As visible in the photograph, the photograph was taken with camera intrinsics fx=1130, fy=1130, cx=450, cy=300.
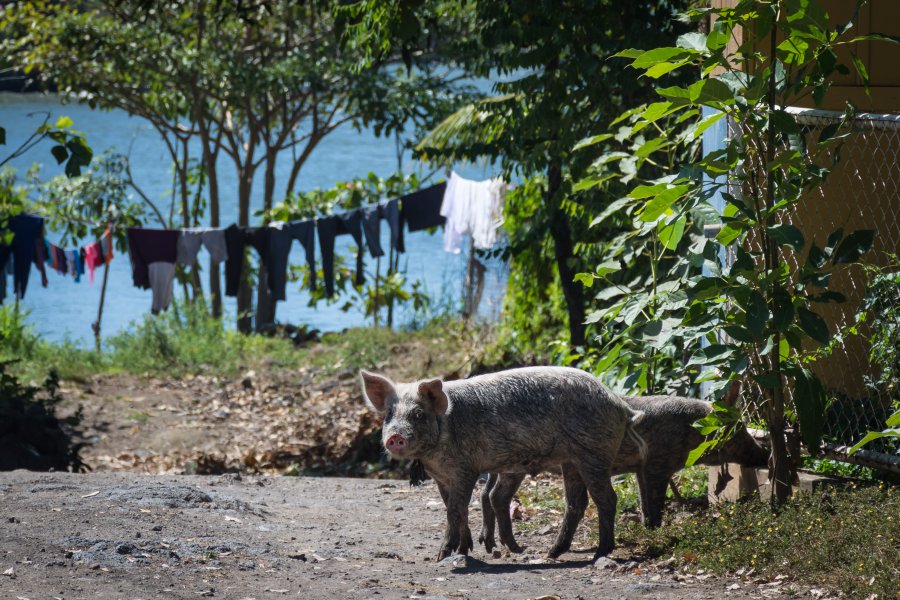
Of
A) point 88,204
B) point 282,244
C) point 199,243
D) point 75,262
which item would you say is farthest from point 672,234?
point 88,204

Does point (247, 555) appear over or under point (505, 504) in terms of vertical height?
under

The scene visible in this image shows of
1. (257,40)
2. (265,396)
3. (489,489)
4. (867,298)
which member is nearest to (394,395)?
(489,489)

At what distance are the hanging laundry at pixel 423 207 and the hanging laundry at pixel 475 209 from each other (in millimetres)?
270

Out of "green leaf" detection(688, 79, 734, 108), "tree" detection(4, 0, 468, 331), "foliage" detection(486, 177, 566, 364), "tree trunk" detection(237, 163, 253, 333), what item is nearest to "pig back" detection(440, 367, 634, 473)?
"green leaf" detection(688, 79, 734, 108)

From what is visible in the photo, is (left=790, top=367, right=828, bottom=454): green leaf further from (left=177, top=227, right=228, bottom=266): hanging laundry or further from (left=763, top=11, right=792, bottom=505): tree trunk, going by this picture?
(left=177, top=227, right=228, bottom=266): hanging laundry

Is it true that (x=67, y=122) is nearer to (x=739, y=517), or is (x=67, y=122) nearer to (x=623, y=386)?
(x=623, y=386)

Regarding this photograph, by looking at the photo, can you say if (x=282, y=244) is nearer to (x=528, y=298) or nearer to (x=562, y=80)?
(x=528, y=298)

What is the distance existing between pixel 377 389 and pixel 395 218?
31.6ft

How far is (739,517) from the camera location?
241 inches

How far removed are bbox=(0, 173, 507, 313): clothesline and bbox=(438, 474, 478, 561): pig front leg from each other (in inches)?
345

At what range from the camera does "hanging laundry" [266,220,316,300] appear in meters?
14.8

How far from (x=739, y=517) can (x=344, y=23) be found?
20.0 feet

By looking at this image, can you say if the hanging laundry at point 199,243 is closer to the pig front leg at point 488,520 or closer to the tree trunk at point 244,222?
the tree trunk at point 244,222

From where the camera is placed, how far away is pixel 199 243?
15.1 meters
